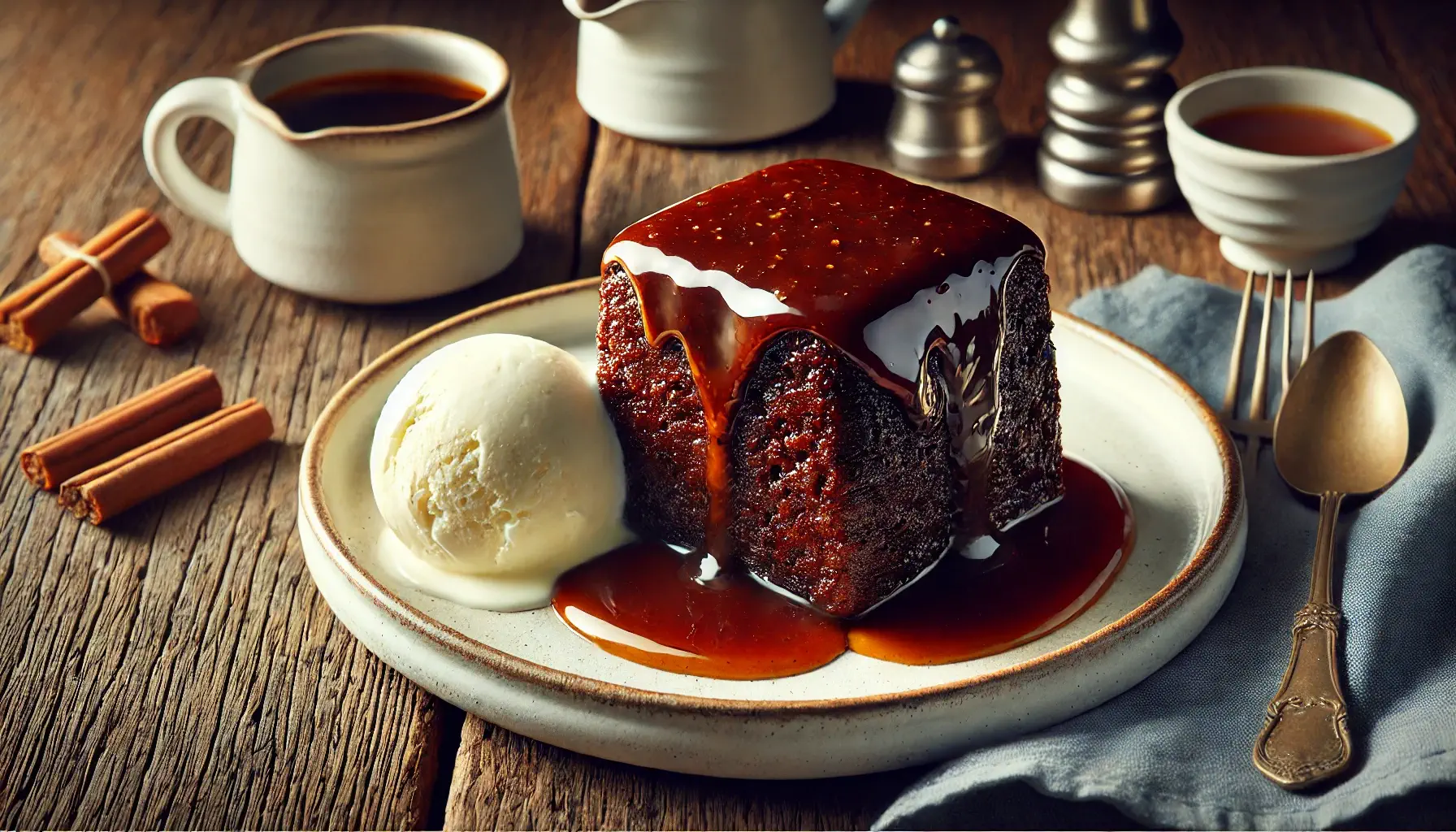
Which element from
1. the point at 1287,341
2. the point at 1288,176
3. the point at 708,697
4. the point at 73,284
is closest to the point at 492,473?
the point at 708,697

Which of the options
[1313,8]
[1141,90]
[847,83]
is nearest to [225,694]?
[1141,90]

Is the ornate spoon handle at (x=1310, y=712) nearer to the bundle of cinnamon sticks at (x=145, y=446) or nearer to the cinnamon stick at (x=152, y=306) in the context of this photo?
the bundle of cinnamon sticks at (x=145, y=446)

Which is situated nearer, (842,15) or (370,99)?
(370,99)

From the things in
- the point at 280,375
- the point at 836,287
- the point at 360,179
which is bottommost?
the point at 280,375

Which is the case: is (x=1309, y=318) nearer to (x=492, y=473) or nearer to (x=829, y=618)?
(x=829, y=618)

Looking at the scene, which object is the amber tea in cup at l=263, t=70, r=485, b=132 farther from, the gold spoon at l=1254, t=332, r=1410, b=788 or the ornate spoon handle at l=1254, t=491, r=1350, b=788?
the ornate spoon handle at l=1254, t=491, r=1350, b=788

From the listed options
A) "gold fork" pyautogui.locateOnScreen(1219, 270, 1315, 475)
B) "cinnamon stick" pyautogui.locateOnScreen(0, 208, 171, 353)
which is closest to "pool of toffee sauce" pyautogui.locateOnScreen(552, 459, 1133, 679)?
"gold fork" pyautogui.locateOnScreen(1219, 270, 1315, 475)
